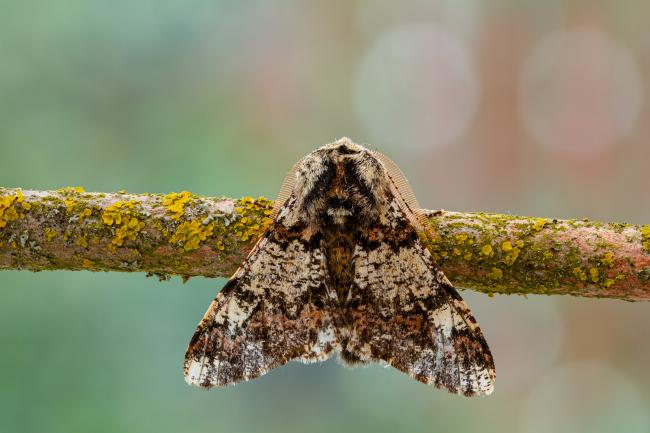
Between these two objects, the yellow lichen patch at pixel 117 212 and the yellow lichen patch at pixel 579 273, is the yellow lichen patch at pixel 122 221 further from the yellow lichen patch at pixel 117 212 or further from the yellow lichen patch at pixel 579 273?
the yellow lichen patch at pixel 579 273

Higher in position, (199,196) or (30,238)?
(199,196)

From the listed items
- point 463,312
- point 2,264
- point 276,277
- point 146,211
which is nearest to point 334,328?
point 276,277

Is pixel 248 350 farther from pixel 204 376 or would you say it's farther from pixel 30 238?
pixel 30 238

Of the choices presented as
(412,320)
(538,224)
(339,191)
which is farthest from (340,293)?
(538,224)

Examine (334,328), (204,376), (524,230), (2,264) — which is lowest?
(204,376)

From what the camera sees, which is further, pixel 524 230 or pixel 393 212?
pixel 393 212

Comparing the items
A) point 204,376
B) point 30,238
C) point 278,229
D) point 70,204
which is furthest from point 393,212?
point 30,238
